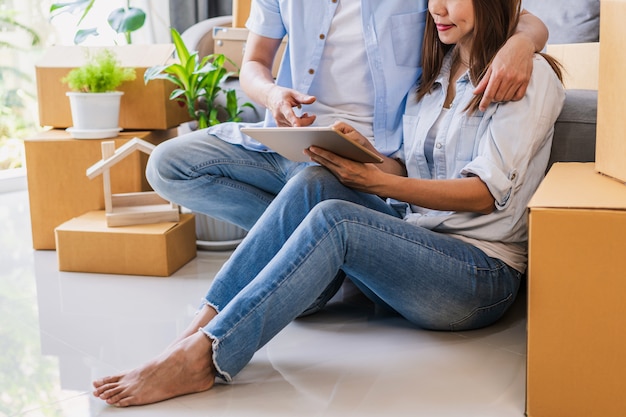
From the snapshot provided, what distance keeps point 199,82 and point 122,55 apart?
0.96ft

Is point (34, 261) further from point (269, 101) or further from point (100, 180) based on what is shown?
point (269, 101)

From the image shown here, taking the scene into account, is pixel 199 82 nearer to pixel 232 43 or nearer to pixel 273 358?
pixel 232 43

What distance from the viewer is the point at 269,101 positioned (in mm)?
1625

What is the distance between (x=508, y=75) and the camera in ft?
4.47

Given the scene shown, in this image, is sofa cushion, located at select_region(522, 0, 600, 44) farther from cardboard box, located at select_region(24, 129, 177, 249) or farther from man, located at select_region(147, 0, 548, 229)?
cardboard box, located at select_region(24, 129, 177, 249)

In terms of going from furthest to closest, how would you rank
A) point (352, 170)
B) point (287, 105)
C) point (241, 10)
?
1. point (241, 10)
2. point (287, 105)
3. point (352, 170)

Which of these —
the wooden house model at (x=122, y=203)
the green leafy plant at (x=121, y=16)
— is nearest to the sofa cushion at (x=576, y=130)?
the wooden house model at (x=122, y=203)

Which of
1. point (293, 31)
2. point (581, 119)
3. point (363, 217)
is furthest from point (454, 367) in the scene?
point (293, 31)

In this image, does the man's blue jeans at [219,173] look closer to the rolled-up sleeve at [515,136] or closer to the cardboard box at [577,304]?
the rolled-up sleeve at [515,136]

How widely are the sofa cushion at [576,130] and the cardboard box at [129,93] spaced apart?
121 centimetres

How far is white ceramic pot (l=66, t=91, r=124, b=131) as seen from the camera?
7.22 ft

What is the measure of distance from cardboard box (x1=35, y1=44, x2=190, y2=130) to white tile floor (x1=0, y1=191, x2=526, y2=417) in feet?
1.88

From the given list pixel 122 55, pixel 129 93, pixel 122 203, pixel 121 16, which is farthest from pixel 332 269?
pixel 121 16

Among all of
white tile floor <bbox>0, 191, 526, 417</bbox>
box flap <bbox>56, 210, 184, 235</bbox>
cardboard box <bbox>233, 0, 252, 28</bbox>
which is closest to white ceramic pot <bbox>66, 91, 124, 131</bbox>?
box flap <bbox>56, 210, 184, 235</bbox>
